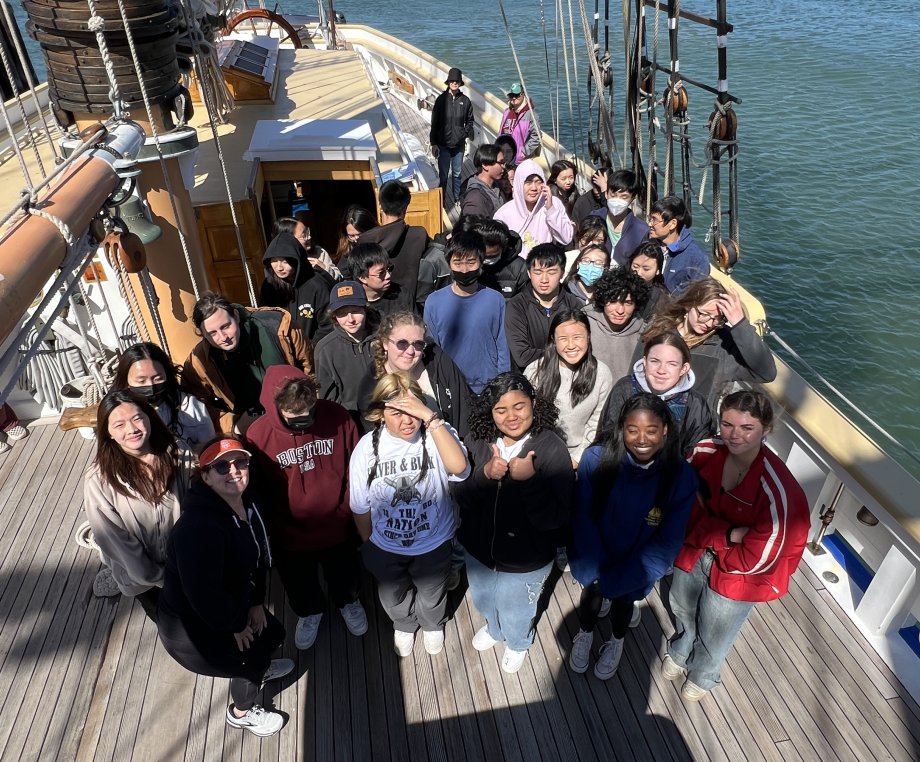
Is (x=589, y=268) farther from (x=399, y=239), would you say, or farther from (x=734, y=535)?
(x=734, y=535)

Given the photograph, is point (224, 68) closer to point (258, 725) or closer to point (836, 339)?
point (258, 725)

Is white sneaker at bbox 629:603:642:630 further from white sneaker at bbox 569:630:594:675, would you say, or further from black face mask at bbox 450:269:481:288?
black face mask at bbox 450:269:481:288

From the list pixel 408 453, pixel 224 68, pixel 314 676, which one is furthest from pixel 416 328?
pixel 224 68

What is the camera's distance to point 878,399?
365 inches

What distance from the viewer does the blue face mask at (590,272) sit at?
3.38 m

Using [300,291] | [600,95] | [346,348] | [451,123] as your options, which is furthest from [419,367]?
[451,123]

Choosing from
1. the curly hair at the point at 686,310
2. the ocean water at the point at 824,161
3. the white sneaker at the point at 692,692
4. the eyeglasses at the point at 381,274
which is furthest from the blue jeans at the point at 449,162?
the white sneaker at the point at 692,692

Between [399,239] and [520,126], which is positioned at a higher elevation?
[399,239]

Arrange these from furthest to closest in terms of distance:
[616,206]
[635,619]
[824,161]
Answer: [824,161], [616,206], [635,619]

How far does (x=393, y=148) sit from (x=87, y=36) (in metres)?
3.93

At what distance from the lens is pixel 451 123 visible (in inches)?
269

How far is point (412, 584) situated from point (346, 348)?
1.08 metres

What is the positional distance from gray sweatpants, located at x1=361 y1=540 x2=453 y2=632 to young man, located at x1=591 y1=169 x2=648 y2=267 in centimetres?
234

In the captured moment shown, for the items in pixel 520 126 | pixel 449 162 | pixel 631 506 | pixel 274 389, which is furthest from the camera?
pixel 520 126
